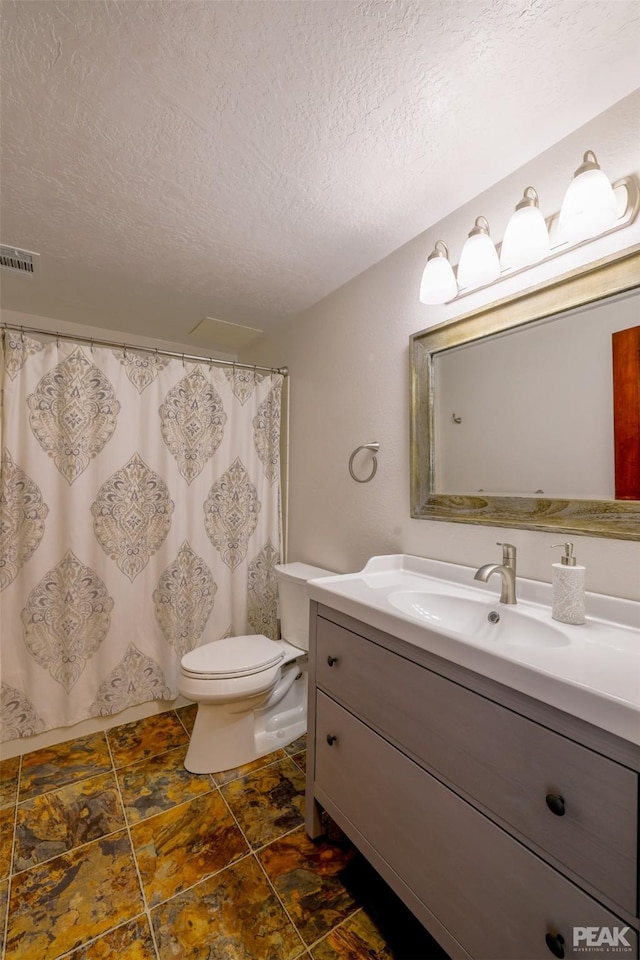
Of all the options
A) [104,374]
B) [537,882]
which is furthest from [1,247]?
[537,882]

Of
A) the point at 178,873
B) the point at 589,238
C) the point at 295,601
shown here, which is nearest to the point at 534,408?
the point at 589,238

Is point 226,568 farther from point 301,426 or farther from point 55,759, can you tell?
point 55,759

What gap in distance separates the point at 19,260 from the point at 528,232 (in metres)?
2.00

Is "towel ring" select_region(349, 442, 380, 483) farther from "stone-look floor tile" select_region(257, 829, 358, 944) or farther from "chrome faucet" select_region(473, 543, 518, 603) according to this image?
"stone-look floor tile" select_region(257, 829, 358, 944)

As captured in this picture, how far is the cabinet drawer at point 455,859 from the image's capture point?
0.68m

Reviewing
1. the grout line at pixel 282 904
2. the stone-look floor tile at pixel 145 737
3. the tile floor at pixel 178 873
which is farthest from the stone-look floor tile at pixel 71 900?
the stone-look floor tile at pixel 145 737

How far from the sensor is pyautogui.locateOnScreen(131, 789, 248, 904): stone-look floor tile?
118 cm

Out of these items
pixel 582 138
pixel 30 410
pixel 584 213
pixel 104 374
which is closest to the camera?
pixel 584 213

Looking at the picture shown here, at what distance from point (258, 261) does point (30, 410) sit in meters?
1.20

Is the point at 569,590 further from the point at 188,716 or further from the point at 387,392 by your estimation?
the point at 188,716

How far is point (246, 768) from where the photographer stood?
166 centimetres

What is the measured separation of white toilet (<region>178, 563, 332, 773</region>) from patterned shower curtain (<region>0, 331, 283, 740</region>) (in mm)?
434

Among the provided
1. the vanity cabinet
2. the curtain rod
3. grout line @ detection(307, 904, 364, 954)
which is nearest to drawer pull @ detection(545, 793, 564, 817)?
the vanity cabinet

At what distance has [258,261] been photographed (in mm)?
1774
